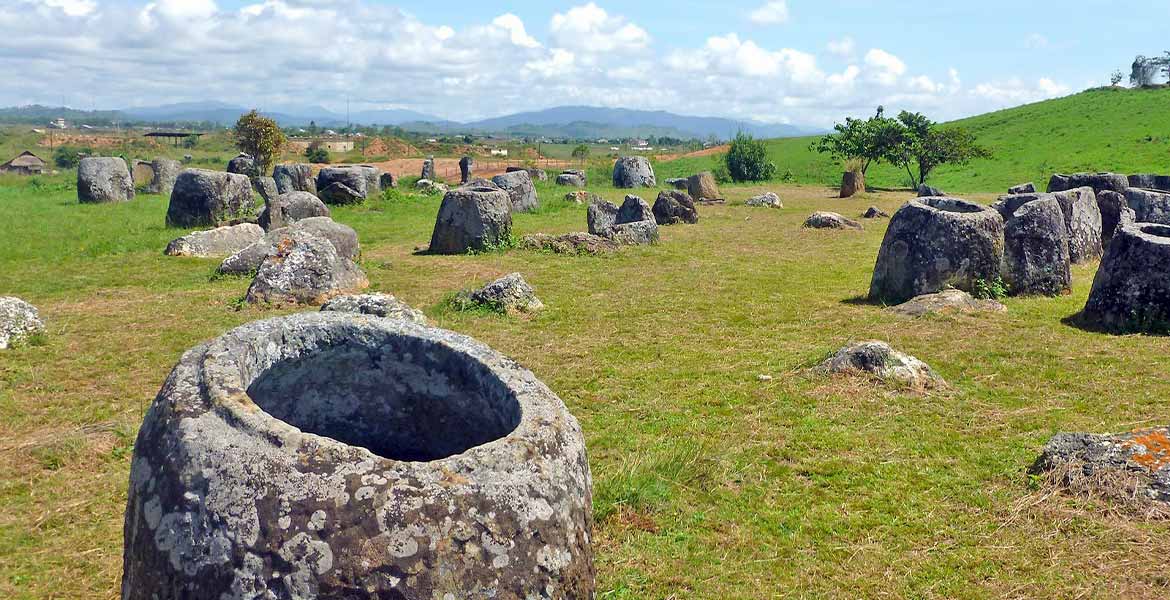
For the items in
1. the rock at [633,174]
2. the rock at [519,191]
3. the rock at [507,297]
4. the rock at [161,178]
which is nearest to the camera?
the rock at [507,297]

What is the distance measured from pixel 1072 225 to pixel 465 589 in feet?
55.8

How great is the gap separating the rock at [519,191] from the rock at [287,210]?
294 inches

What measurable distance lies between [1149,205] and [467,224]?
51.1 feet

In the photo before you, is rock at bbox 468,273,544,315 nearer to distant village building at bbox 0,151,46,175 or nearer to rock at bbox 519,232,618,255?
rock at bbox 519,232,618,255

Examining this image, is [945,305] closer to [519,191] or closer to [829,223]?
[829,223]

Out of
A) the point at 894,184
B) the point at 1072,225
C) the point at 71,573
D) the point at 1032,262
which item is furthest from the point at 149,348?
the point at 894,184

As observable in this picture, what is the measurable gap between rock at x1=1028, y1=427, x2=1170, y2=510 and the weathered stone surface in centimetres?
1558

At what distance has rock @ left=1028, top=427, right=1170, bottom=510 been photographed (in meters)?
5.66

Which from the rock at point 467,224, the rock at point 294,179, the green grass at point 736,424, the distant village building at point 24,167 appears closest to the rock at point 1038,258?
the green grass at point 736,424

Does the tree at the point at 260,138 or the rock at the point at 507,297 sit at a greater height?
the tree at the point at 260,138

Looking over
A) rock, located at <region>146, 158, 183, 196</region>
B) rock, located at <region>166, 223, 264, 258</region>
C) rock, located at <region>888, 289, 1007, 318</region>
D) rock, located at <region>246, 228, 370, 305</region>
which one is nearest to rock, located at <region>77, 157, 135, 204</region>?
rock, located at <region>146, 158, 183, 196</region>

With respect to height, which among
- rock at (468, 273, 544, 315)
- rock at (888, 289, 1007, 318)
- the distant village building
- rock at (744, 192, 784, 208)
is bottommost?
the distant village building

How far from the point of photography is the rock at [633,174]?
40125 mm

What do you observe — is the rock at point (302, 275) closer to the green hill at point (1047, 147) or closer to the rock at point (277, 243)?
the rock at point (277, 243)
